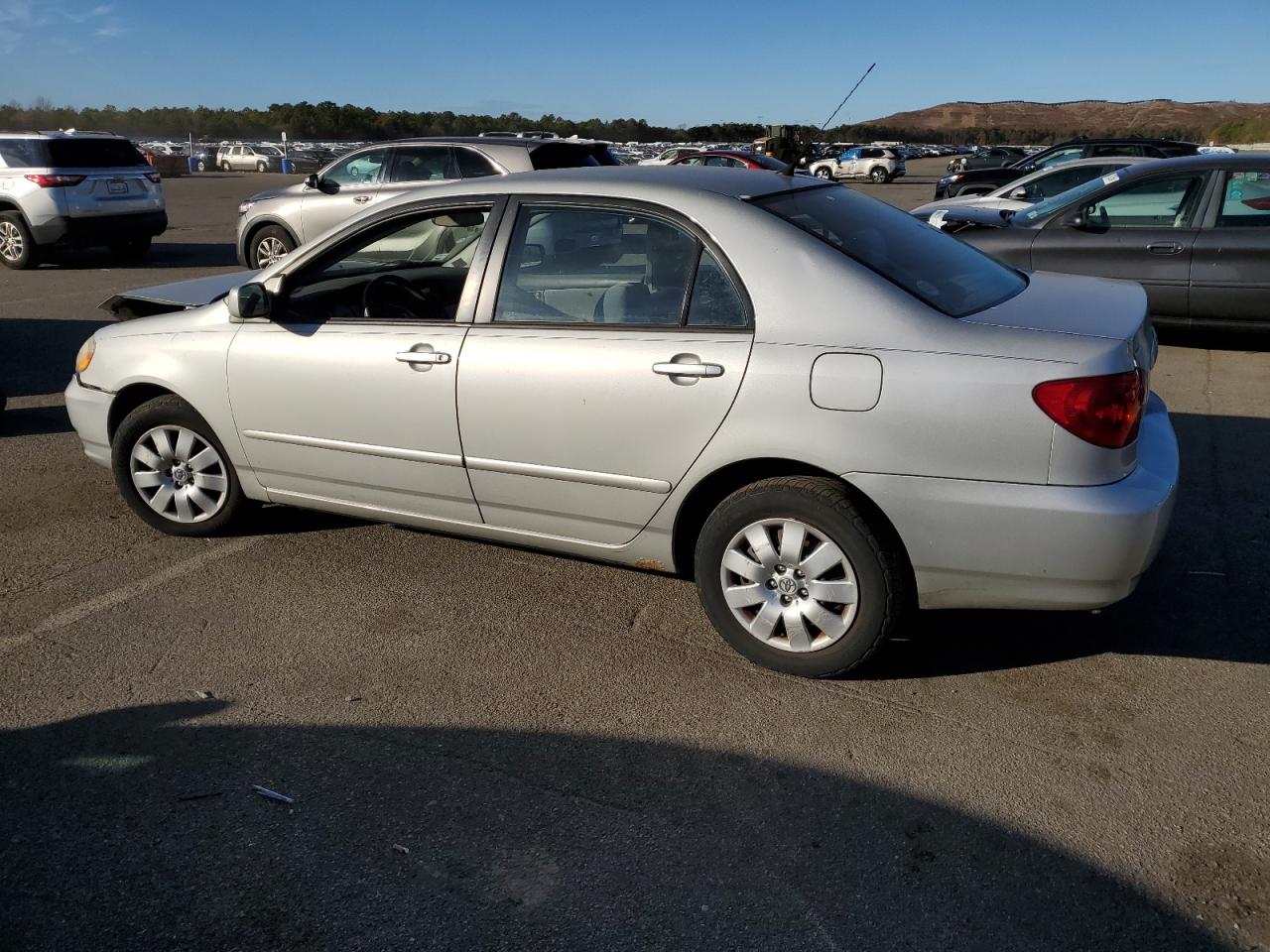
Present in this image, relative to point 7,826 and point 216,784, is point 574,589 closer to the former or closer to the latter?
point 216,784

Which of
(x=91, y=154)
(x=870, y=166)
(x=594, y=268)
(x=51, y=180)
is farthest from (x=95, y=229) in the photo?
(x=870, y=166)

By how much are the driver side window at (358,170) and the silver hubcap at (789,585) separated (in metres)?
9.96

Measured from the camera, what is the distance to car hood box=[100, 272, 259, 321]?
5730 millimetres

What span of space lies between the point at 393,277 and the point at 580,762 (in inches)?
98.1

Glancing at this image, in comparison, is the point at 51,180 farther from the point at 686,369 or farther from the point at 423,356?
the point at 686,369

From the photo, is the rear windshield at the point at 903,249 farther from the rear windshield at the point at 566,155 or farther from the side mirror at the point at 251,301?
the rear windshield at the point at 566,155

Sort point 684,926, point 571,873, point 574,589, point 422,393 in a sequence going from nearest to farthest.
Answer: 1. point 684,926
2. point 571,873
3. point 422,393
4. point 574,589

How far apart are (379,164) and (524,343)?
926 centimetres

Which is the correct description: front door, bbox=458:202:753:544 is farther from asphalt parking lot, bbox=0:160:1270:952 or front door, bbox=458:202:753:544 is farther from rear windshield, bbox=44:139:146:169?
rear windshield, bbox=44:139:146:169

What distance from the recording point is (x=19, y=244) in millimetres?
14625

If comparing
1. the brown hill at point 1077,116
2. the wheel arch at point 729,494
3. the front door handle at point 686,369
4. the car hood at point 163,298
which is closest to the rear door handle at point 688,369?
the front door handle at point 686,369

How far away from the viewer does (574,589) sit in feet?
15.3

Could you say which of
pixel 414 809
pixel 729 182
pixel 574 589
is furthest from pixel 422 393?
pixel 414 809

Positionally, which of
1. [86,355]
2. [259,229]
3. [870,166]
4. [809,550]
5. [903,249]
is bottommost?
[809,550]
